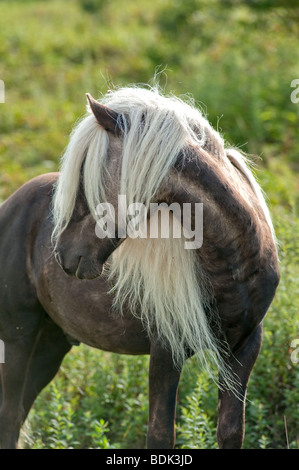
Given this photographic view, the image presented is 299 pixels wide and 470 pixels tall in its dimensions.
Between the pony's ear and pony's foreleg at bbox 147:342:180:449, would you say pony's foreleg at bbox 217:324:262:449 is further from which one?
the pony's ear

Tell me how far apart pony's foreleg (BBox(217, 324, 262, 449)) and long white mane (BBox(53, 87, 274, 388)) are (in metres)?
0.07

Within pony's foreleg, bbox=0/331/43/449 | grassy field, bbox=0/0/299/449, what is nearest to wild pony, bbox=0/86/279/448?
pony's foreleg, bbox=0/331/43/449

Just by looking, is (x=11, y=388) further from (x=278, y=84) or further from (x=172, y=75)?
(x=172, y=75)

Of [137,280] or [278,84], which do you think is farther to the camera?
[278,84]

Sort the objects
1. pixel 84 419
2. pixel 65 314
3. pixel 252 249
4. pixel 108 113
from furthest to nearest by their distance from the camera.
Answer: pixel 84 419 → pixel 65 314 → pixel 252 249 → pixel 108 113

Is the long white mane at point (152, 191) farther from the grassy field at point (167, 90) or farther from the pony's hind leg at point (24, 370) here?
the pony's hind leg at point (24, 370)

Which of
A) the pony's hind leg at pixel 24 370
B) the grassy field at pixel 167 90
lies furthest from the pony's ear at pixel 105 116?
the pony's hind leg at pixel 24 370

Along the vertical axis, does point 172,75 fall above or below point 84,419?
above

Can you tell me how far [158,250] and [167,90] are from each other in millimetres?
8563

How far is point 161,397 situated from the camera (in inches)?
120

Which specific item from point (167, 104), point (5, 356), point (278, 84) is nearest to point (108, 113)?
point (167, 104)

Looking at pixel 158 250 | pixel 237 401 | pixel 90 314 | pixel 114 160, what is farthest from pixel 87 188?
pixel 237 401

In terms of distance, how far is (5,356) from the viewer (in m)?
3.69

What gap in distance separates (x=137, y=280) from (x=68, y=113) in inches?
305
